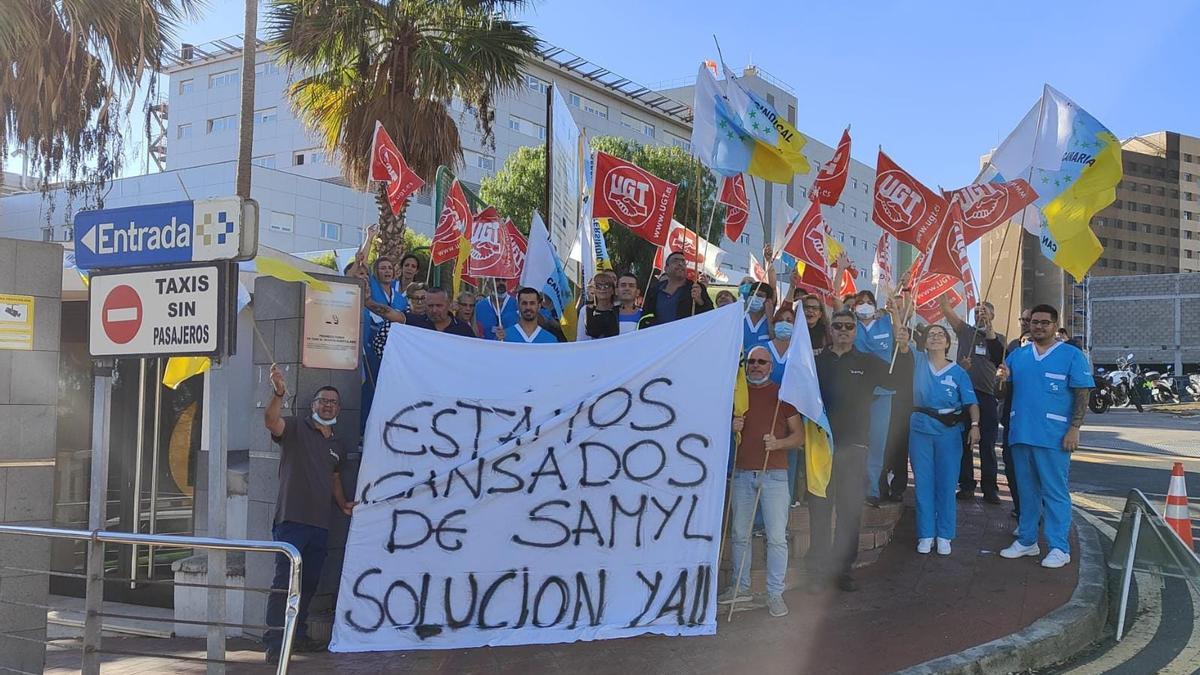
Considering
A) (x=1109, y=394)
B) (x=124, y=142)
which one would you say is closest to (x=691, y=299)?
(x=124, y=142)

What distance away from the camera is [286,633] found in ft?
12.7

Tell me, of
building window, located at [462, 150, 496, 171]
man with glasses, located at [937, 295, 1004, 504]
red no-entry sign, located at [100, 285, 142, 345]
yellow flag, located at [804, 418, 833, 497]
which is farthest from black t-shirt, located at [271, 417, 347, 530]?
building window, located at [462, 150, 496, 171]

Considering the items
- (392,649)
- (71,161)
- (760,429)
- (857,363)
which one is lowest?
(392,649)

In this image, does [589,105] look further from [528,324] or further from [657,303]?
[528,324]

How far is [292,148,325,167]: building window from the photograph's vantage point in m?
43.8

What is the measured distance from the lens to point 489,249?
34.3 ft

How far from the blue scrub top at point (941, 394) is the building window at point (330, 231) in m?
35.2

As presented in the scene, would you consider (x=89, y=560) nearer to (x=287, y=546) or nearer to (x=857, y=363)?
(x=287, y=546)

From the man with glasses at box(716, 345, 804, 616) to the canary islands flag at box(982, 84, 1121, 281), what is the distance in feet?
10.8

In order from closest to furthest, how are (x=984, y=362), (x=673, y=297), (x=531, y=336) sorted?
(x=531, y=336)
(x=673, y=297)
(x=984, y=362)

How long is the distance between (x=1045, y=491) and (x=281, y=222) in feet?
116

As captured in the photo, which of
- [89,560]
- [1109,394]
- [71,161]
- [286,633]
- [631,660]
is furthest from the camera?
[1109,394]

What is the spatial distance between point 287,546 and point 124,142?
11.3 meters

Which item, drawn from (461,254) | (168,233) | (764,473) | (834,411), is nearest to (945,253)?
(834,411)
